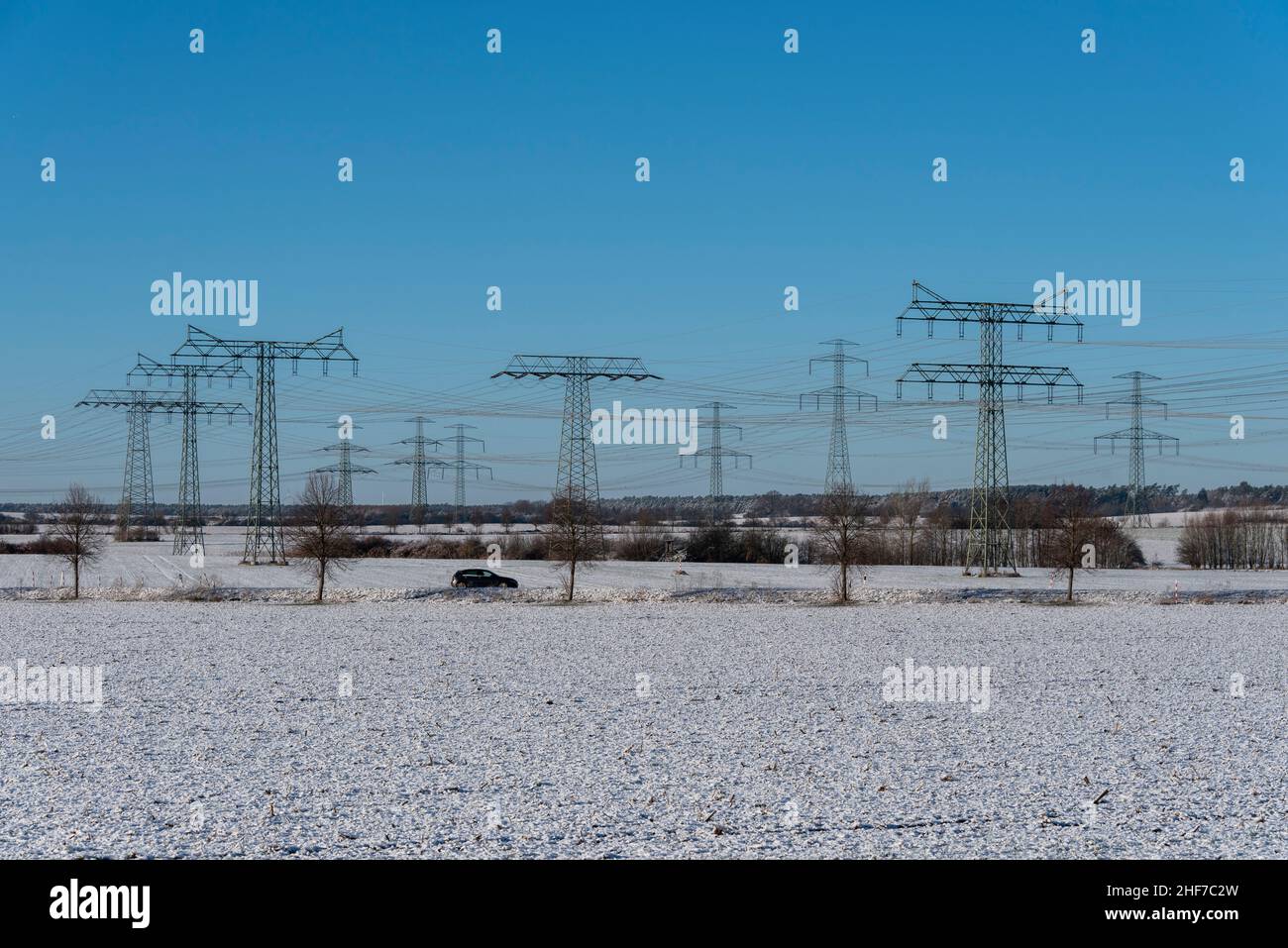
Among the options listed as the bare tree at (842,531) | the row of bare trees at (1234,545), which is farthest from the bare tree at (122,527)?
the row of bare trees at (1234,545)

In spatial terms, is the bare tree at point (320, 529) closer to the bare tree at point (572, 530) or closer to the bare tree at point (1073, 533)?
the bare tree at point (572, 530)

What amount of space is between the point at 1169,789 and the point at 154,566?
72.4 m

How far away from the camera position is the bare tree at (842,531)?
52938mm

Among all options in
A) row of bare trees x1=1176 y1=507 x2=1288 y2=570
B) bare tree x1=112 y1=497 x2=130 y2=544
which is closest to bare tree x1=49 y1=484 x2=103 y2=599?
bare tree x1=112 y1=497 x2=130 y2=544

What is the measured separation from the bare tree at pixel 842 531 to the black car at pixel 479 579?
15527mm

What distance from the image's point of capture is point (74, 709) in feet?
70.9

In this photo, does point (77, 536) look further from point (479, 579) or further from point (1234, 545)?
point (1234, 545)

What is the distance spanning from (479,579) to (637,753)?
41.2 m

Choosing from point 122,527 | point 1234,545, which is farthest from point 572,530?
point 122,527

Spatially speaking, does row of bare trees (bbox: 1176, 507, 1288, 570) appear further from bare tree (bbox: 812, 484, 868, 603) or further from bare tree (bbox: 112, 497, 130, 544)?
bare tree (bbox: 112, 497, 130, 544)

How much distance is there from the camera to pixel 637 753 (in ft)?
57.0

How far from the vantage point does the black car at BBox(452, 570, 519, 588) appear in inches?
2255
